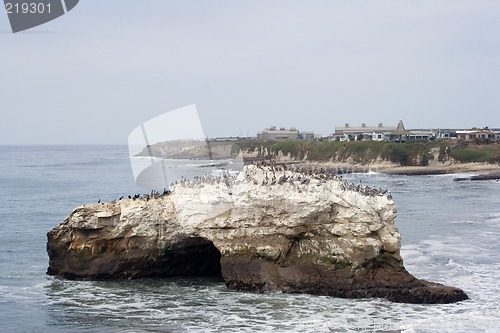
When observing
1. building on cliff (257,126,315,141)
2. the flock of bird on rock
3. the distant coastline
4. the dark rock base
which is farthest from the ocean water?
building on cliff (257,126,315,141)

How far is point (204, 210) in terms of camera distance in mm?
20922

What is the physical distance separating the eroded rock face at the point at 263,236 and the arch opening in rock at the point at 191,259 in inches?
2.8

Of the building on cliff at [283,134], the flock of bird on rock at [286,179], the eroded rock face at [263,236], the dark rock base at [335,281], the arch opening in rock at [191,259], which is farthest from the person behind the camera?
the building on cliff at [283,134]

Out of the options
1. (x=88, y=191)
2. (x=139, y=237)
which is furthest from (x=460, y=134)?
(x=139, y=237)

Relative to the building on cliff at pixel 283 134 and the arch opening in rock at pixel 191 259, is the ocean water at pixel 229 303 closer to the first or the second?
the arch opening in rock at pixel 191 259

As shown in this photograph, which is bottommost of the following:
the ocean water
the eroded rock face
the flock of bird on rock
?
the ocean water

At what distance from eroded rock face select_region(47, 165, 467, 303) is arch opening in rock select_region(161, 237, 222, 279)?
70 mm

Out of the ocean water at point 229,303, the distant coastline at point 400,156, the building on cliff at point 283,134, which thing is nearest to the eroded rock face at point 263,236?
the ocean water at point 229,303

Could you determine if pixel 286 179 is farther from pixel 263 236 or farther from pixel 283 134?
pixel 283 134

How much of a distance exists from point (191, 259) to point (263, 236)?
346cm

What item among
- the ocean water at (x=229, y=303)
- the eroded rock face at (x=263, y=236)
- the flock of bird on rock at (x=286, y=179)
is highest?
the flock of bird on rock at (x=286, y=179)

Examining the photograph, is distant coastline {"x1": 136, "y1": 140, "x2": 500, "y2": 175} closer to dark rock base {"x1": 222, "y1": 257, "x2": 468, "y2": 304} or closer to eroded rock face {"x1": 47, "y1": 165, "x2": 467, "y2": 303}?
eroded rock face {"x1": 47, "y1": 165, "x2": 467, "y2": 303}

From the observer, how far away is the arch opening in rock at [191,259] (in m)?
22.0

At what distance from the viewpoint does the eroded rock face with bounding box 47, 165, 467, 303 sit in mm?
19781
